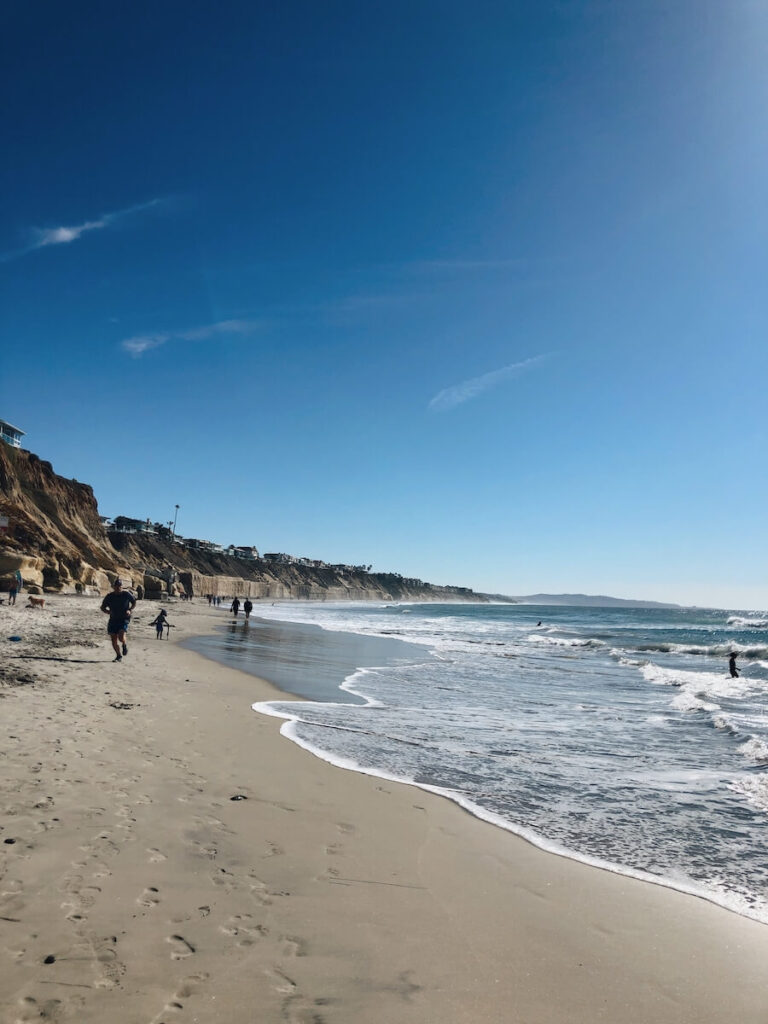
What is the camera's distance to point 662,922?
12.9 feet

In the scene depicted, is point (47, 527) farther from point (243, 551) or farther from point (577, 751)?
point (243, 551)

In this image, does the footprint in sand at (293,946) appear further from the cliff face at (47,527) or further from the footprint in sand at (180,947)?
the cliff face at (47,527)

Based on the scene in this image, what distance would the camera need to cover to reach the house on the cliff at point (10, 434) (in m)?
59.9

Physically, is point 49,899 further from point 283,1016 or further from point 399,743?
point 399,743

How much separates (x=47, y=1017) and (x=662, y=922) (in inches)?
147

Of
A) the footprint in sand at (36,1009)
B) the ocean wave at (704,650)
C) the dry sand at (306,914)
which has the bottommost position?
the ocean wave at (704,650)

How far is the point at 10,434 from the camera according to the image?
62.3 metres

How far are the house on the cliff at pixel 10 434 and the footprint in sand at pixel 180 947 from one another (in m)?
67.5

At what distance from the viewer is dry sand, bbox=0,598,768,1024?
2791 mm

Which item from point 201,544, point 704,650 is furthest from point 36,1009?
point 201,544

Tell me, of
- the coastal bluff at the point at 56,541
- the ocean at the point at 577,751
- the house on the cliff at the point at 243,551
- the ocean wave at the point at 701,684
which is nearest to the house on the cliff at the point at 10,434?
the coastal bluff at the point at 56,541

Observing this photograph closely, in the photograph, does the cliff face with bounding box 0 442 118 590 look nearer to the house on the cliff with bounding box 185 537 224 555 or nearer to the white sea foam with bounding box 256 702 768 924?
the white sea foam with bounding box 256 702 768 924

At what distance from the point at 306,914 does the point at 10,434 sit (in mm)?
72004

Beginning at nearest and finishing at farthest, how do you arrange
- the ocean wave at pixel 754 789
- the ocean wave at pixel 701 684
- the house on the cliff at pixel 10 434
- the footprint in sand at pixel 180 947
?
the footprint in sand at pixel 180 947 < the ocean wave at pixel 754 789 < the ocean wave at pixel 701 684 < the house on the cliff at pixel 10 434
